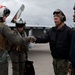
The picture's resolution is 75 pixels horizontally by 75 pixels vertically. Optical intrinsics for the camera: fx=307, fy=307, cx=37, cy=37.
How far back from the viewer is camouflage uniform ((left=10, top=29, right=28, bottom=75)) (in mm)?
7254

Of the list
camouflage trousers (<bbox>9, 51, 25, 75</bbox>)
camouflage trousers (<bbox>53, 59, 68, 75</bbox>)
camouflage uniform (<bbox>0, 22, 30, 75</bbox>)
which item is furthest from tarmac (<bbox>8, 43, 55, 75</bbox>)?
camouflage uniform (<bbox>0, 22, 30, 75</bbox>)

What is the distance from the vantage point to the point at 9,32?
5195 millimetres

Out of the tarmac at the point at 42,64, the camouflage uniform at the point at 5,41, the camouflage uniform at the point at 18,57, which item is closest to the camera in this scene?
the camouflage uniform at the point at 5,41

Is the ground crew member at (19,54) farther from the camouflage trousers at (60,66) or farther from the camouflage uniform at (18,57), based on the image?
the camouflage trousers at (60,66)

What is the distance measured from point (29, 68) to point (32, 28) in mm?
A: 19430

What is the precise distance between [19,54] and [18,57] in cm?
8

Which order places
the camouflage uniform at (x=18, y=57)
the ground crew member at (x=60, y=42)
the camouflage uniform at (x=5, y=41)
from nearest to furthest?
1. the camouflage uniform at (x=5, y=41)
2. the ground crew member at (x=60, y=42)
3. the camouflage uniform at (x=18, y=57)

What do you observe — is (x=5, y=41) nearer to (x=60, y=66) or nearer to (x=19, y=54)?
(x=60, y=66)

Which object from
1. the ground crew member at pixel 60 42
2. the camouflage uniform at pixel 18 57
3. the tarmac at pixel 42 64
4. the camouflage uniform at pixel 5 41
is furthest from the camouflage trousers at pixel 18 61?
the tarmac at pixel 42 64

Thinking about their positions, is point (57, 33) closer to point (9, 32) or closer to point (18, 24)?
point (9, 32)

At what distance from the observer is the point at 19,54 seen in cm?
734

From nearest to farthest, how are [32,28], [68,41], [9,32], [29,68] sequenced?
1. [9,32]
2. [68,41]
3. [29,68]
4. [32,28]

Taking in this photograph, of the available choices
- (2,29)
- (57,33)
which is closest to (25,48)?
(57,33)

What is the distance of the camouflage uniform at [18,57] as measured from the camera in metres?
7.25
